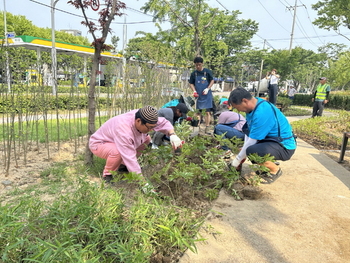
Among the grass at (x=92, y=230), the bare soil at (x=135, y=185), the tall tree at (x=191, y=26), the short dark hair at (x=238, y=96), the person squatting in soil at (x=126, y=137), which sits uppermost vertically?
the tall tree at (x=191, y=26)

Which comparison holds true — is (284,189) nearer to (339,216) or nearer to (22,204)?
(339,216)

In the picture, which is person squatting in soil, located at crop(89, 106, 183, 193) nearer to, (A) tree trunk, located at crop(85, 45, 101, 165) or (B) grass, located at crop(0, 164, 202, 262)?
(A) tree trunk, located at crop(85, 45, 101, 165)

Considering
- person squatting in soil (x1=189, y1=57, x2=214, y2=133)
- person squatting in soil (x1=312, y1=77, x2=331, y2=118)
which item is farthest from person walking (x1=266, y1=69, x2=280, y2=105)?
person squatting in soil (x1=189, y1=57, x2=214, y2=133)

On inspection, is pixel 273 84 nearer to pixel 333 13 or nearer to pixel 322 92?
pixel 322 92

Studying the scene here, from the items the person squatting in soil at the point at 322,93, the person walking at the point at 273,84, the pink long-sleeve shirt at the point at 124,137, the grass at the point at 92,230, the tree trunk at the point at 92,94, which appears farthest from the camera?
the person walking at the point at 273,84

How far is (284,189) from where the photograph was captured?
292 cm

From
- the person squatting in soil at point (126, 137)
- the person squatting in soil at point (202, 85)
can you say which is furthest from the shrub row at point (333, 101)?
the person squatting in soil at point (126, 137)

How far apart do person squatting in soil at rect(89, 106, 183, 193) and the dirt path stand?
95 cm

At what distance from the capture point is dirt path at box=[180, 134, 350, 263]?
1.78 metres

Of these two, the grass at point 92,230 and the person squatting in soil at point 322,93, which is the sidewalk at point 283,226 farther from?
the person squatting in soil at point 322,93

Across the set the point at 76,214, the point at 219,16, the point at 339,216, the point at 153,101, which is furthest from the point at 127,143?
the point at 219,16

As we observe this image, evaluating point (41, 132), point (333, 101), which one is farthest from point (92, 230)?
point (333, 101)

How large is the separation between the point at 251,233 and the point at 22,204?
1.69m

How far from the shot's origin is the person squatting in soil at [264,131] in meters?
2.80
